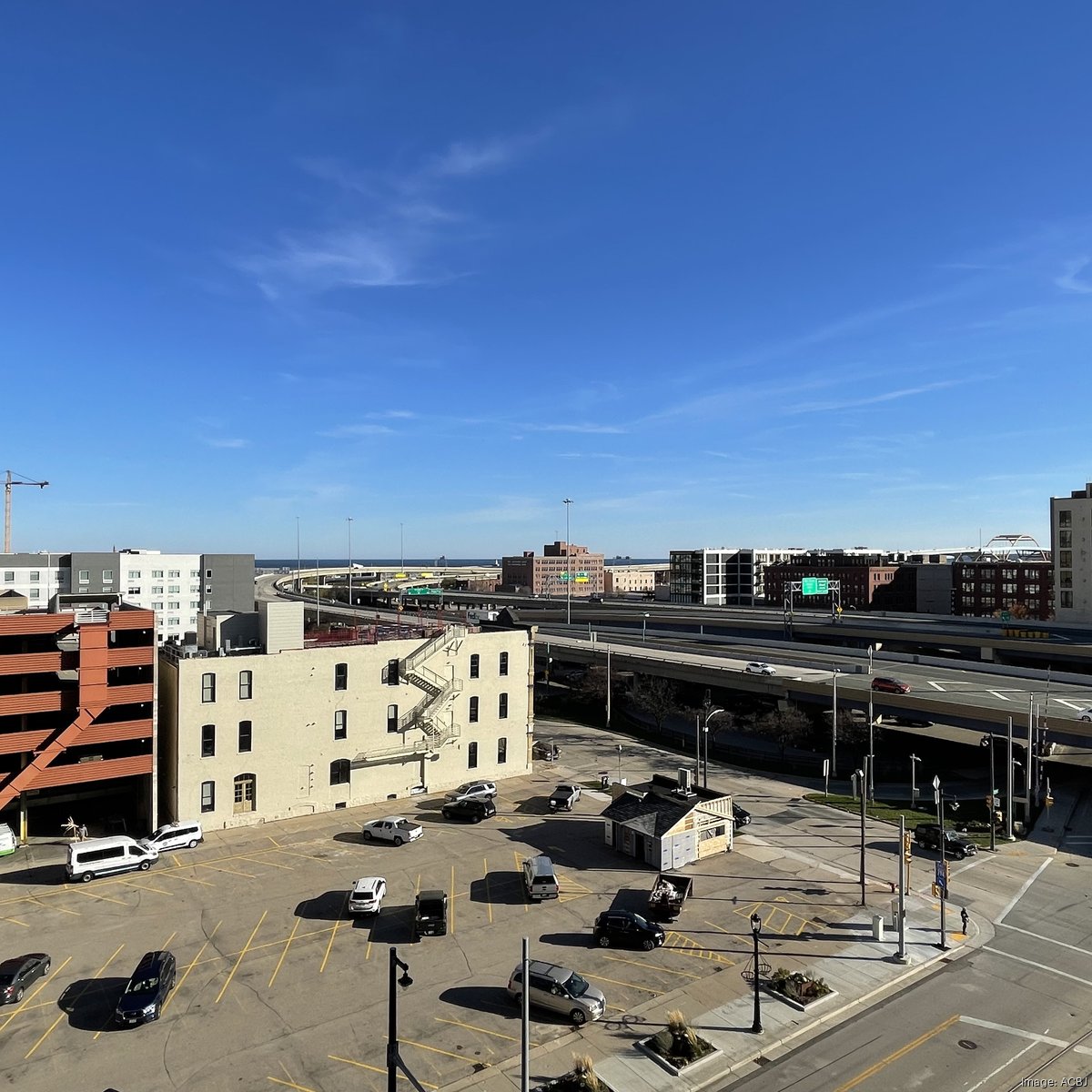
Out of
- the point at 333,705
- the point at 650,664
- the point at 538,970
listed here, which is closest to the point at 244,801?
the point at 333,705

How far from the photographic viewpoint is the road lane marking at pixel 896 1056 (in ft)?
72.7

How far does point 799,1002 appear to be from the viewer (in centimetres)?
2645

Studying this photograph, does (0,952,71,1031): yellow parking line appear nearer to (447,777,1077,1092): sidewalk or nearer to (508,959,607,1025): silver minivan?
(447,777,1077,1092): sidewalk

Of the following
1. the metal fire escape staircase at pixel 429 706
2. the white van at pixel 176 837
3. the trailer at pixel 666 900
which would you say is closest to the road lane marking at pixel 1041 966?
the trailer at pixel 666 900

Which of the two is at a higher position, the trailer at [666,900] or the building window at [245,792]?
the building window at [245,792]

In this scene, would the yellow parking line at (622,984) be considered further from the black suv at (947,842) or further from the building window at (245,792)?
the building window at (245,792)

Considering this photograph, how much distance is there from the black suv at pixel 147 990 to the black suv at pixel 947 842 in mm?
40265

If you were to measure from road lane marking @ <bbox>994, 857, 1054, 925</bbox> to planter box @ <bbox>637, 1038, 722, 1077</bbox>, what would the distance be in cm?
1861

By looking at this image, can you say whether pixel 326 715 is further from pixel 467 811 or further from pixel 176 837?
pixel 467 811

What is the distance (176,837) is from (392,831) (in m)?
12.2

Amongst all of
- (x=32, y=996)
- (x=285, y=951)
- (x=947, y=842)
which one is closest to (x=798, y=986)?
(x=285, y=951)

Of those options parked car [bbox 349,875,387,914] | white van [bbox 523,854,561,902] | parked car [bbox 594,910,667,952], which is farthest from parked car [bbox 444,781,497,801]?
parked car [bbox 594,910,667,952]

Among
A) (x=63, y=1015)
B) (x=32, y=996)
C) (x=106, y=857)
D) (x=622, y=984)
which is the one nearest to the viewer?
(x=63, y=1015)

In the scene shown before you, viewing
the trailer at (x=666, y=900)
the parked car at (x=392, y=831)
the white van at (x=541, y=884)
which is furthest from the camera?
the parked car at (x=392, y=831)
